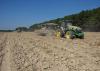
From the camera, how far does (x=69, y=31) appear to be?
902 inches

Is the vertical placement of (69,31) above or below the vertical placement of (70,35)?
above

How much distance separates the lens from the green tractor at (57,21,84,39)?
2281 centimetres

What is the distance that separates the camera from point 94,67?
9.20 metres

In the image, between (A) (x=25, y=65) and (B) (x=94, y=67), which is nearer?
(B) (x=94, y=67)

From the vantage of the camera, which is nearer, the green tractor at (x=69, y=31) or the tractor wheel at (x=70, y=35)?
the tractor wheel at (x=70, y=35)

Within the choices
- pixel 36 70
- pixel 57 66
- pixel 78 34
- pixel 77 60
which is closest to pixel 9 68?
pixel 36 70

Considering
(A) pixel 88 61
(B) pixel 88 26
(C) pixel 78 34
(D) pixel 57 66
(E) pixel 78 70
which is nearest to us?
(E) pixel 78 70

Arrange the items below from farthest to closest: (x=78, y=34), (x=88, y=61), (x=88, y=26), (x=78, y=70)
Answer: (x=88, y=26) → (x=78, y=34) → (x=88, y=61) → (x=78, y=70)

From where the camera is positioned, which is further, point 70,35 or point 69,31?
point 69,31

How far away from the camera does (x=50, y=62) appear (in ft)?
34.7

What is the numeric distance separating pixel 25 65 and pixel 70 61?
2.19 metres

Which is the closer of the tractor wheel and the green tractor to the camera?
the tractor wheel

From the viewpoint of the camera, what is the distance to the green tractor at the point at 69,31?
74.8 ft

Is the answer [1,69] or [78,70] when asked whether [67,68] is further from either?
[1,69]
